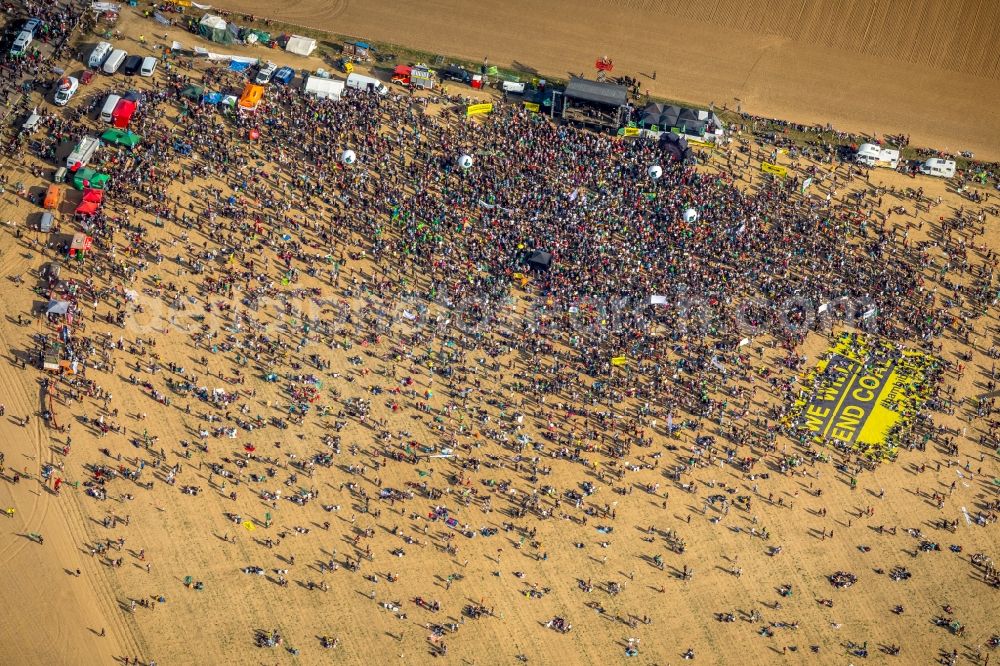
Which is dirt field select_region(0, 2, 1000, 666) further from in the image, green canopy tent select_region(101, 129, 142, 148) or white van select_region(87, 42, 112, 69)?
white van select_region(87, 42, 112, 69)

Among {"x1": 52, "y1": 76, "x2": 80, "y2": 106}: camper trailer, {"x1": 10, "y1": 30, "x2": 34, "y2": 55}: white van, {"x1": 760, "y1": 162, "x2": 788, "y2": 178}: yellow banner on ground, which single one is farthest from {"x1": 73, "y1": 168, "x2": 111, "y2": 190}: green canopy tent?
{"x1": 760, "y1": 162, "x2": 788, "y2": 178}: yellow banner on ground

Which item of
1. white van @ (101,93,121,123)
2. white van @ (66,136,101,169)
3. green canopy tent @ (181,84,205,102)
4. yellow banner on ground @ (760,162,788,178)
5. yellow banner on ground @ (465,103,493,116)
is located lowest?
white van @ (66,136,101,169)

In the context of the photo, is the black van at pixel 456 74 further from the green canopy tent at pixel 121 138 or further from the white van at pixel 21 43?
the white van at pixel 21 43

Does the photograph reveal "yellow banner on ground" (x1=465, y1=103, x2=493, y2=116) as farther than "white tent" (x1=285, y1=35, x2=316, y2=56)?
No

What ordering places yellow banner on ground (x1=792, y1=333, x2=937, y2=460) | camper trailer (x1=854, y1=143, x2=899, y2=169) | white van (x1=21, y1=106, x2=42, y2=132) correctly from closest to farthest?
yellow banner on ground (x1=792, y1=333, x2=937, y2=460)
white van (x1=21, y1=106, x2=42, y2=132)
camper trailer (x1=854, y1=143, x2=899, y2=169)

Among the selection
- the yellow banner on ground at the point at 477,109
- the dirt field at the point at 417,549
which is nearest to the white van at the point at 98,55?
the dirt field at the point at 417,549

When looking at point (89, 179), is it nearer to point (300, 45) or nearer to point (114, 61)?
point (114, 61)
